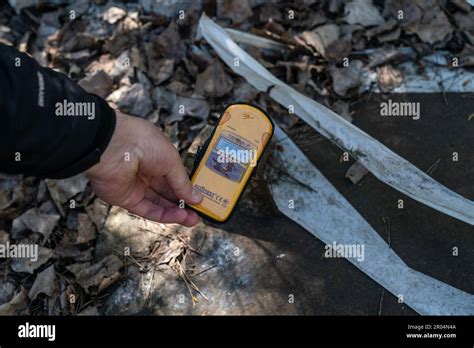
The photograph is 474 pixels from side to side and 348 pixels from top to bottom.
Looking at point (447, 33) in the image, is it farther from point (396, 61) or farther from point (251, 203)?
point (251, 203)

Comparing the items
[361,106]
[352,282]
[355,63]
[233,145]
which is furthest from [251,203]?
[355,63]

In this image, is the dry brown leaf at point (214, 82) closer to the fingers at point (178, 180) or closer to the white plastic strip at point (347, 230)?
the white plastic strip at point (347, 230)

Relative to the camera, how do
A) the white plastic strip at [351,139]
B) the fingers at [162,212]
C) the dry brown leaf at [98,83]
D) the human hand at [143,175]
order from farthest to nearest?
the dry brown leaf at [98,83] → the white plastic strip at [351,139] → the fingers at [162,212] → the human hand at [143,175]

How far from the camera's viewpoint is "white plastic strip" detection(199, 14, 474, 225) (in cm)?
331

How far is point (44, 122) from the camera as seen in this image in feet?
6.77

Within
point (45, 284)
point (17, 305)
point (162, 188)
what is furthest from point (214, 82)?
→ point (17, 305)

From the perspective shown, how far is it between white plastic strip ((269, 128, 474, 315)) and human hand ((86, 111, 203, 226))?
0.89 metres

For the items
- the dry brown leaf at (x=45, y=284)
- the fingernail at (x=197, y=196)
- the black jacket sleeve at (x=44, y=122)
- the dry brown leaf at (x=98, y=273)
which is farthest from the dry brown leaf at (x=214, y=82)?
the black jacket sleeve at (x=44, y=122)

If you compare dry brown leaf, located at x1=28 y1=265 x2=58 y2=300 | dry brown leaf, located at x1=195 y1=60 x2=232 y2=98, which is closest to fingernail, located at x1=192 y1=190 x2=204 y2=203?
dry brown leaf, located at x1=28 y1=265 x2=58 y2=300

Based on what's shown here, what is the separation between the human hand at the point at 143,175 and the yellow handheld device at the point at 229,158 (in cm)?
12

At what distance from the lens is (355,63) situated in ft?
13.4

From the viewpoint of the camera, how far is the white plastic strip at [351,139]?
331 centimetres

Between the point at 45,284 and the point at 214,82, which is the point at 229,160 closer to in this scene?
the point at 214,82

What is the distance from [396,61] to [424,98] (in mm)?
390
